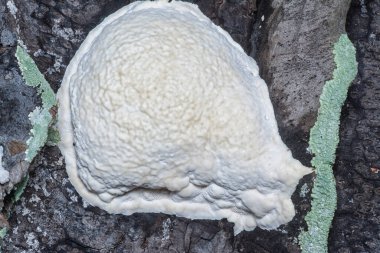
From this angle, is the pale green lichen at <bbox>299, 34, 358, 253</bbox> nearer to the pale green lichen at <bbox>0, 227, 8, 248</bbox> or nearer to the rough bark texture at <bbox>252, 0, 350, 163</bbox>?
the rough bark texture at <bbox>252, 0, 350, 163</bbox>

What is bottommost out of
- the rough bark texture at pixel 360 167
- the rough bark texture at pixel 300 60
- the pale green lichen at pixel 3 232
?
the pale green lichen at pixel 3 232

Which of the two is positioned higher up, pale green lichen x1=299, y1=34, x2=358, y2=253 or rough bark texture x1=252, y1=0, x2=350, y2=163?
rough bark texture x1=252, y1=0, x2=350, y2=163

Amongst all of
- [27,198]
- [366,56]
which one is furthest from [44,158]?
[366,56]

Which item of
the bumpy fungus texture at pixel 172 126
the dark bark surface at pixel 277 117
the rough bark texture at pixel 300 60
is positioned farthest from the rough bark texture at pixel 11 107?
the rough bark texture at pixel 300 60

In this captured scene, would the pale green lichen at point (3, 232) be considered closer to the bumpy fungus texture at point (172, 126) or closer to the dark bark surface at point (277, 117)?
the dark bark surface at point (277, 117)

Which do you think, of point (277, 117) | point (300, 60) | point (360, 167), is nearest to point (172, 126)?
point (277, 117)

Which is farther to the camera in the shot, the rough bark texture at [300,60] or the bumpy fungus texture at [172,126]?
the rough bark texture at [300,60]

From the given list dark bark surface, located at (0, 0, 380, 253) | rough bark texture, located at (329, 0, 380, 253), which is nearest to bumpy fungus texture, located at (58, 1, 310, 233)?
dark bark surface, located at (0, 0, 380, 253)
